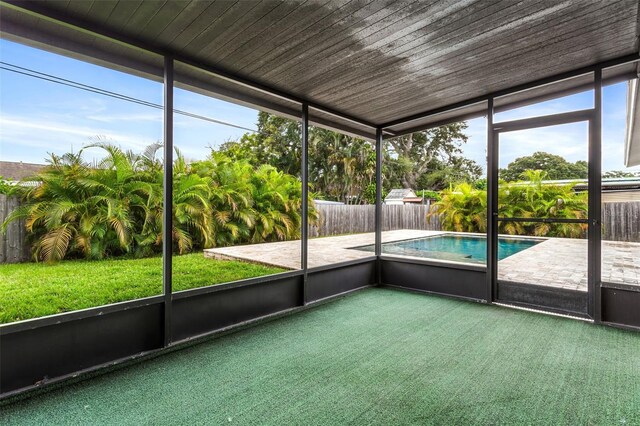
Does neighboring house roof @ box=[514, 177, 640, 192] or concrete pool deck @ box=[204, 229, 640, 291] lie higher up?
neighboring house roof @ box=[514, 177, 640, 192]

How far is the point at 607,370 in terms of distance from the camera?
2152 millimetres

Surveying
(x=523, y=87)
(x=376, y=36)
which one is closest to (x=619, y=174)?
(x=523, y=87)

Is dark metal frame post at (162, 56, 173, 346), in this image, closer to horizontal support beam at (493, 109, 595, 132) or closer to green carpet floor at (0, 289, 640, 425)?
green carpet floor at (0, 289, 640, 425)

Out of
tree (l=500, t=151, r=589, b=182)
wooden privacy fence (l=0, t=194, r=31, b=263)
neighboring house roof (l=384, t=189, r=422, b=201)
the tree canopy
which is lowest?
wooden privacy fence (l=0, t=194, r=31, b=263)

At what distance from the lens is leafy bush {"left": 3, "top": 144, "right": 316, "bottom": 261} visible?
430 centimetres

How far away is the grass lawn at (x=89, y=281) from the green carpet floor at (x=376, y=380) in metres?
1.82

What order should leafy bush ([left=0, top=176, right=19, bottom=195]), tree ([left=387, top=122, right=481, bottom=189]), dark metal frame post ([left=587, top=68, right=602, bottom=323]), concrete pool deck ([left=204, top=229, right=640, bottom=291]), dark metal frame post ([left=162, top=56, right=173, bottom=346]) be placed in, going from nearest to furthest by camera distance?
1. dark metal frame post ([left=162, top=56, right=173, bottom=346])
2. dark metal frame post ([left=587, top=68, right=602, bottom=323])
3. concrete pool deck ([left=204, top=229, right=640, bottom=291])
4. leafy bush ([left=0, top=176, right=19, bottom=195])
5. tree ([left=387, top=122, right=481, bottom=189])

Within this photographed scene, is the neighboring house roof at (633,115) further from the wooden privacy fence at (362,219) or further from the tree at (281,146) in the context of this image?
the tree at (281,146)

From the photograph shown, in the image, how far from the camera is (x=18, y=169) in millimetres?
4320

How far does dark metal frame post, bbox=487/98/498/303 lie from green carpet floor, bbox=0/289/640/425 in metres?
0.70

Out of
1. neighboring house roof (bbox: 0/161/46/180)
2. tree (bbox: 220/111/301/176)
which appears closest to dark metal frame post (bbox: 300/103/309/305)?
neighboring house roof (bbox: 0/161/46/180)

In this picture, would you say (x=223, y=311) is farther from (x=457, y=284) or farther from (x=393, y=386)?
(x=457, y=284)

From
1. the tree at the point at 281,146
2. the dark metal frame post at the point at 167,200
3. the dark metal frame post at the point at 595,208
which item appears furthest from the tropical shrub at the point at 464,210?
the dark metal frame post at the point at 167,200

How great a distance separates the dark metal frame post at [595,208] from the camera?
118 inches
